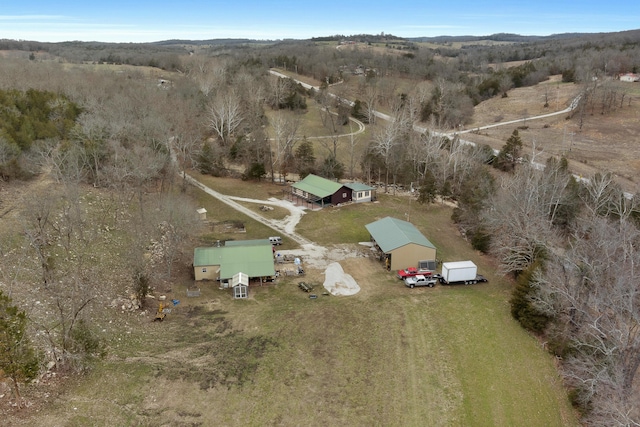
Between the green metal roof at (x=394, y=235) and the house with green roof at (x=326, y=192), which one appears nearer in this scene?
the green metal roof at (x=394, y=235)

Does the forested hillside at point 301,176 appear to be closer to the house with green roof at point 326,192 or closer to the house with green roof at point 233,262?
the house with green roof at point 233,262

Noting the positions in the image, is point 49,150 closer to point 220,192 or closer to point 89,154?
point 89,154

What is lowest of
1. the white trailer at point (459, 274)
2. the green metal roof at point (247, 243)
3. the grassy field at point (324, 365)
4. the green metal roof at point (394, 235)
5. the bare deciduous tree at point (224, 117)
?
the grassy field at point (324, 365)

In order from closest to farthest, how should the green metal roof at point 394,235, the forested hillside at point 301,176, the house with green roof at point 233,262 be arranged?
the forested hillside at point 301,176
the house with green roof at point 233,262
the green metal roof at point 394,235

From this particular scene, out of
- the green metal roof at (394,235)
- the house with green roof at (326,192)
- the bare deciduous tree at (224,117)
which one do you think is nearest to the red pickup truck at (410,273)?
the green metal roof at (394,235)

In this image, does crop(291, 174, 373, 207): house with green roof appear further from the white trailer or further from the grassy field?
the white trailer

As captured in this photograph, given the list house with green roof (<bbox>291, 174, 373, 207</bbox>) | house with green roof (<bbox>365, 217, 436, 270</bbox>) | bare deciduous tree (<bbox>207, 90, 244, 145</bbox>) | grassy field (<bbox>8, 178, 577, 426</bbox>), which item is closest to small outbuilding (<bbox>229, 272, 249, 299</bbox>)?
grassy field (<bbox>8, 178, 577, 426</bbox>)

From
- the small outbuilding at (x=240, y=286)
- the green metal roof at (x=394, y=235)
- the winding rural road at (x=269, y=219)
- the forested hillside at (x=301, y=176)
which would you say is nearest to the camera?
the forested hillside at (x=301, y=176)
